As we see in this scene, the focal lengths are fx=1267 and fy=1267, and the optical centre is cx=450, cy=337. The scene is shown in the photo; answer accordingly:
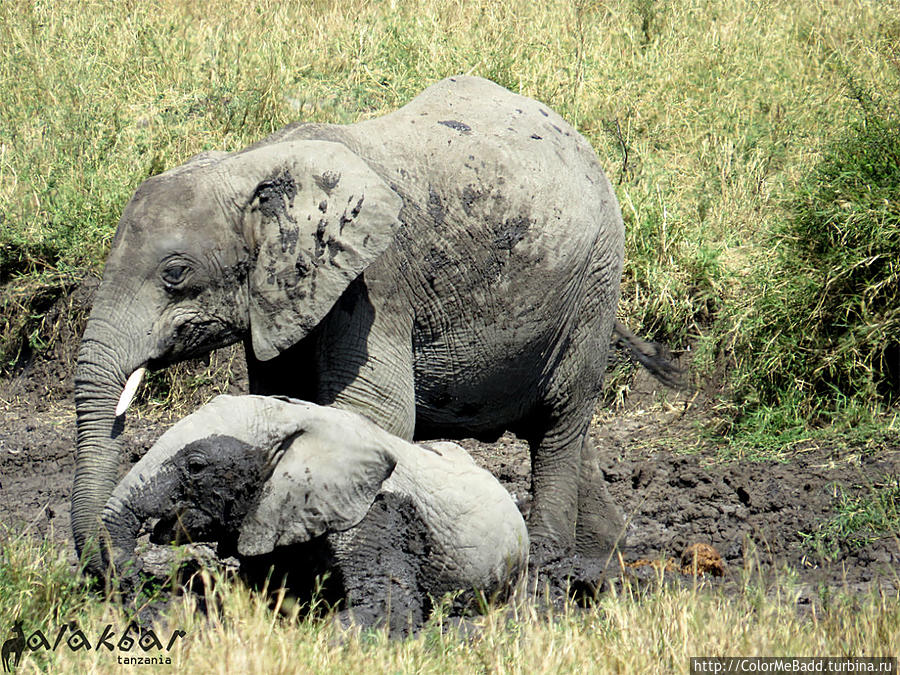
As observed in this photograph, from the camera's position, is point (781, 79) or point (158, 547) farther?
point (781, 79)

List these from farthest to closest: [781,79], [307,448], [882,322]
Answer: [781,79], [882,322], [307,448]

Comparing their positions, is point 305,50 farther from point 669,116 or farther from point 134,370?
point 134,370

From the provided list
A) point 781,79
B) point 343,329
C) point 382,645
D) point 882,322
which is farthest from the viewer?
point 781,79

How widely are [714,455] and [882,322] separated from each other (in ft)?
4.05

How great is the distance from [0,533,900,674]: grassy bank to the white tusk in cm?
60

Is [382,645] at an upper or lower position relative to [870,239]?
lower

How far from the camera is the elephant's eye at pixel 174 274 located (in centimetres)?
445

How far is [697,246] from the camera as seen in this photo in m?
8.84

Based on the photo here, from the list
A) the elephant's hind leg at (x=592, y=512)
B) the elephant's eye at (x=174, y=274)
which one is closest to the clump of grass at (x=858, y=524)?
the elephant's hind leg at (x=592, y=512)

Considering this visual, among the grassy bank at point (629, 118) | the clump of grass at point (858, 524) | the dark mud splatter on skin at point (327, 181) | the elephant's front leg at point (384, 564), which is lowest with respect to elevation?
the elephant's front leg at point (384, 564)

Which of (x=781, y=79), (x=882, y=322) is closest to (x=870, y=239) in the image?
(x=882, y=322)

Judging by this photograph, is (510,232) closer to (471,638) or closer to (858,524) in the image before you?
(471,638)

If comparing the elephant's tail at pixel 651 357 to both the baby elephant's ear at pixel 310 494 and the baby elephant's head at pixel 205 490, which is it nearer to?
the baby elephant's ear at pixel 310 494

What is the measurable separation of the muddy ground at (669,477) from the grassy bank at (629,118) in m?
0.35
